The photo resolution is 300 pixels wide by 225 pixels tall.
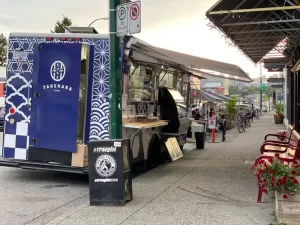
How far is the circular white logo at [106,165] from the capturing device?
675 cm

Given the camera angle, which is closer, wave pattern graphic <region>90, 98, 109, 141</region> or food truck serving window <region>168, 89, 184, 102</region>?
wave pattern graphic <region>90, 98, 109, 141</region>

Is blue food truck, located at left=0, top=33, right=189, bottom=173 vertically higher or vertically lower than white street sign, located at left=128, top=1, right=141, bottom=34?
lower

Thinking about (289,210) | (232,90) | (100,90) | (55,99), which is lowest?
(289,210)

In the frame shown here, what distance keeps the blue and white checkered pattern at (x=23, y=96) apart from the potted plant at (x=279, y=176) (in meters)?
3.28

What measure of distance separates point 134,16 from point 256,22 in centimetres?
374

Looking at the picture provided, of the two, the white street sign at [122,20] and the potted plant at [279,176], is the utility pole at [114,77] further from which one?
the potted plant at [279,176]

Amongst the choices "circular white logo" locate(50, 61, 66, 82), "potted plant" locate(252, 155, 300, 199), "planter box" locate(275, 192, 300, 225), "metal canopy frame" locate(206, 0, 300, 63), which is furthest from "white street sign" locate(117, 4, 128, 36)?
"planter box" locate(275, 192, 300, 225)

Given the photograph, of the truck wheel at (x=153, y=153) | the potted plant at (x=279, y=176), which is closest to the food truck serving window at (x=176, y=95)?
the truck wheel at (x=153, y=153)

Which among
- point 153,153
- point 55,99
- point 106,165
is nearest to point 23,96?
point 55,99

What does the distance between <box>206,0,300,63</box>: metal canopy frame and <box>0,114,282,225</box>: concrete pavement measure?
10.7 ft

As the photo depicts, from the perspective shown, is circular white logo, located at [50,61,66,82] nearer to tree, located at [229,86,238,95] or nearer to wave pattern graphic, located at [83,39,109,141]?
wave pattern graphic, located at [83,39,109,141]

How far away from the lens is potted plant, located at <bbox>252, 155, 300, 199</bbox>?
593 centimetres

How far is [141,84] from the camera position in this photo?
10.5 metres

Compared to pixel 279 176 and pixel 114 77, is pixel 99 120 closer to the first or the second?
pixel 114 77
